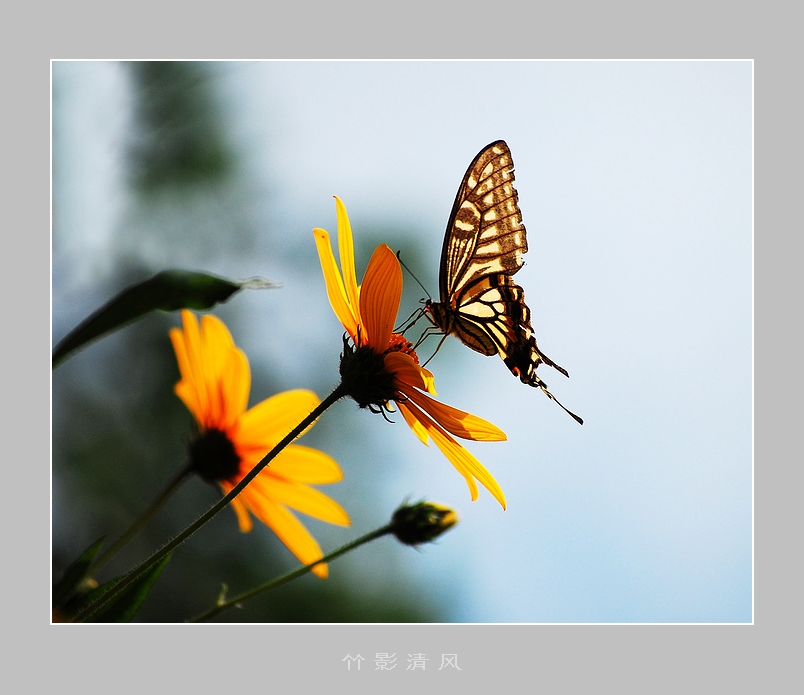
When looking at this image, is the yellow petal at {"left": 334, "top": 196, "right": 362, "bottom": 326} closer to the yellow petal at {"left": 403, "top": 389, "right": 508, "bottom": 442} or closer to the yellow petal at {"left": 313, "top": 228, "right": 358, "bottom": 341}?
the yellow petal at {"left": 313, "top": 228, "right": 358, "bottom": 341}

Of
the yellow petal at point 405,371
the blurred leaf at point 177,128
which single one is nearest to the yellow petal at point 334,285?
the yellow petal at point 405,371

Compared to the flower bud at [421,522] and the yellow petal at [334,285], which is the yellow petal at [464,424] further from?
the flower bud at [421,522]

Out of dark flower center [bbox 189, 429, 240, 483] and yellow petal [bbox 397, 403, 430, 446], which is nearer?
yellow petal [bbox 397, 403, 430, 446]

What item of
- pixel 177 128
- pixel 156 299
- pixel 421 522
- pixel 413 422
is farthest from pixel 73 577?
pixel 177 128

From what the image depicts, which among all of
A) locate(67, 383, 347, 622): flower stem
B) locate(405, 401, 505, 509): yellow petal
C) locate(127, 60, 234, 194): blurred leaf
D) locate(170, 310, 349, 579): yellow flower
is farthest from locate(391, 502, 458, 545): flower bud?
locate(127, 60, 234, 194): blurred leaf

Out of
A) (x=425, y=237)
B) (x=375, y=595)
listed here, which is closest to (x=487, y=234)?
(x=425, y=237)
